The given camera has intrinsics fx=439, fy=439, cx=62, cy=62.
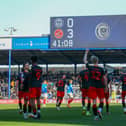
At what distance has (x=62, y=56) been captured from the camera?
50.8m

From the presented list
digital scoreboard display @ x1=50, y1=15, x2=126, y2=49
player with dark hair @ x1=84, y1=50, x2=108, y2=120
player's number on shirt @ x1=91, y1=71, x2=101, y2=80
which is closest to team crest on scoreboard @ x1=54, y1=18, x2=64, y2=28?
digital scoreboard display @ x1=50, y1=15, x2=126, y2=49

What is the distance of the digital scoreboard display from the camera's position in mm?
38219

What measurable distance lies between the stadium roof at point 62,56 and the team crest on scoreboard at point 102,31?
647 centimetres

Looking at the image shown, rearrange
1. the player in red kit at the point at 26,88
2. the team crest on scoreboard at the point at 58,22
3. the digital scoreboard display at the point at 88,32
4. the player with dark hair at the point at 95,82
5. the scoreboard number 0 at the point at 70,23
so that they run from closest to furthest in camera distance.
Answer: the player with dark hair at the point at 95,82 < the player in red kit at the point at 26,88 < the digital scoreboard display at the point at 88,32 < the scoreboard number 0 at the point at 70,23 < the team crest on scoreboard at the point at 58,22

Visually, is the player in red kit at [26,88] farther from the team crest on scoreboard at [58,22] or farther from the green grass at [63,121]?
the team crest on scoreboard at [58,22]

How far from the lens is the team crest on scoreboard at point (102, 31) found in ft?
126

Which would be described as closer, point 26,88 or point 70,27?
point 26,88

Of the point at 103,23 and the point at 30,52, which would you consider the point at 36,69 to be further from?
the point at 30,52

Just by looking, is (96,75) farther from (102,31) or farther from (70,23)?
(70,23)

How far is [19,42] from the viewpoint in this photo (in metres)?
42.1

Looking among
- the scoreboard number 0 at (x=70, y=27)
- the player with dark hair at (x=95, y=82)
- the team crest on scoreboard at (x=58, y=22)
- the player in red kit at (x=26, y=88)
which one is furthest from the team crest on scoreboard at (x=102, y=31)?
the player with dark hair at (x=95, y=82)

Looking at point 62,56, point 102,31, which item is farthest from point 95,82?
point 62,56

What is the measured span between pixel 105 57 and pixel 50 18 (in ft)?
42.4

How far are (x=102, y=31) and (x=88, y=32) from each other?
1.26 meters
